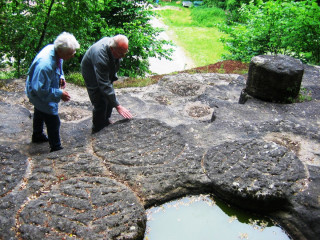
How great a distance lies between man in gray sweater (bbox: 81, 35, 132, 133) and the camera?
160 inches

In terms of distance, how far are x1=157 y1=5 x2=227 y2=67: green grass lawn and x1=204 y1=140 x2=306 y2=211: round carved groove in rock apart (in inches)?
444

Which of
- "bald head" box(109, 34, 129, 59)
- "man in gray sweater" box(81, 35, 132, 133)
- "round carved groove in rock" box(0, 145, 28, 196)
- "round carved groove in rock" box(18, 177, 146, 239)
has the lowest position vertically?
"round carved groove in rock" box(18, 177, 146, 239)

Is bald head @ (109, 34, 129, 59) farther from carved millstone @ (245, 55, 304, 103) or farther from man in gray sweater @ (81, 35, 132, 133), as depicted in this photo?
carved millstone @ (245, 55, 304, 103)

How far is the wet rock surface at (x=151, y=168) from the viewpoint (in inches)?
118

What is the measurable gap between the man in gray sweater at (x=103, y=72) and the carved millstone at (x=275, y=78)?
240cm

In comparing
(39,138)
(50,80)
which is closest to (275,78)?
(50,80)

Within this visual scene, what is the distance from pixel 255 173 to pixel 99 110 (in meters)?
2.26

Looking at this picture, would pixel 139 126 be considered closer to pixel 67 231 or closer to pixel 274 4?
pixel 67 231

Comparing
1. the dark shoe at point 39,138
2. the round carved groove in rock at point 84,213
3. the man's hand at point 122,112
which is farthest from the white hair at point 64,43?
the round carved groove in rock at point 84,213

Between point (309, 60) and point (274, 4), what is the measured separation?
1.75 m

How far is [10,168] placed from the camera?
3572mm

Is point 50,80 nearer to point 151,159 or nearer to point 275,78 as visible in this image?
point 151,159

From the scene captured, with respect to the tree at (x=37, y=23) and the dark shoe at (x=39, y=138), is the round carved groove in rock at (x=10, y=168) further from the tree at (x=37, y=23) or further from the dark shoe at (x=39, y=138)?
the tree at (x=37, y=23)

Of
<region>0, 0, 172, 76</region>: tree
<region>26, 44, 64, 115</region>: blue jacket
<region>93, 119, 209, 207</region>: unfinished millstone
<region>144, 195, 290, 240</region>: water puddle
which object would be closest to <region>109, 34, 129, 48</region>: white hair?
<region>26, 44, 64, 115</region>: blue jacket
